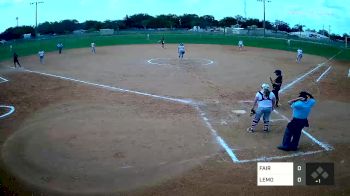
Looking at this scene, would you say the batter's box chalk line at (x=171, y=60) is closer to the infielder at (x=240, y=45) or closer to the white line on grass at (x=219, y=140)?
the infielder at (x=240, y=45)

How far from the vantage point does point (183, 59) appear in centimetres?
3422

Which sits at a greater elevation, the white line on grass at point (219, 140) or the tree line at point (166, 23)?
the tree line at point (166, 23)

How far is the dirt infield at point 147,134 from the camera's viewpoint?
32.0 ft

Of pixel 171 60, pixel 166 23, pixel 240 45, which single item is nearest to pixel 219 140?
pixel 171 60

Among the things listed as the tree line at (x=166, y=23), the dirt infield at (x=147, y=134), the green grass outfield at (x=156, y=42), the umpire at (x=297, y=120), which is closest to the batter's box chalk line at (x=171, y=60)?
the dirt infield at (x=147, y=134)

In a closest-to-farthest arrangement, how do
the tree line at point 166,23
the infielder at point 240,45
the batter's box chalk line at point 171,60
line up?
the batter's box chalk line at point 171,60, the infielder at point 240,45, the tree line at point 166,23

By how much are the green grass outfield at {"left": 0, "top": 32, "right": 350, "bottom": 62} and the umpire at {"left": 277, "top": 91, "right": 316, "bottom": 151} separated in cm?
2632

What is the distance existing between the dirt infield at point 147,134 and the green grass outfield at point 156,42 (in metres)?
13.4

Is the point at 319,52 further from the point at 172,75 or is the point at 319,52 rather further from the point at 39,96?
the point at 39,96

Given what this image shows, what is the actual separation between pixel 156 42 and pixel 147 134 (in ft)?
134

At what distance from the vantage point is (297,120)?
11461 mm

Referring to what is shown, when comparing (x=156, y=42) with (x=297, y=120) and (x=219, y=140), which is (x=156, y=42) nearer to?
(x=219, y=140)

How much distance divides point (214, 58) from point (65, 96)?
726 inches

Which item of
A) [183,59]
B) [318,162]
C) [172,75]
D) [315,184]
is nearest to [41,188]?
Answer: [315,184]
